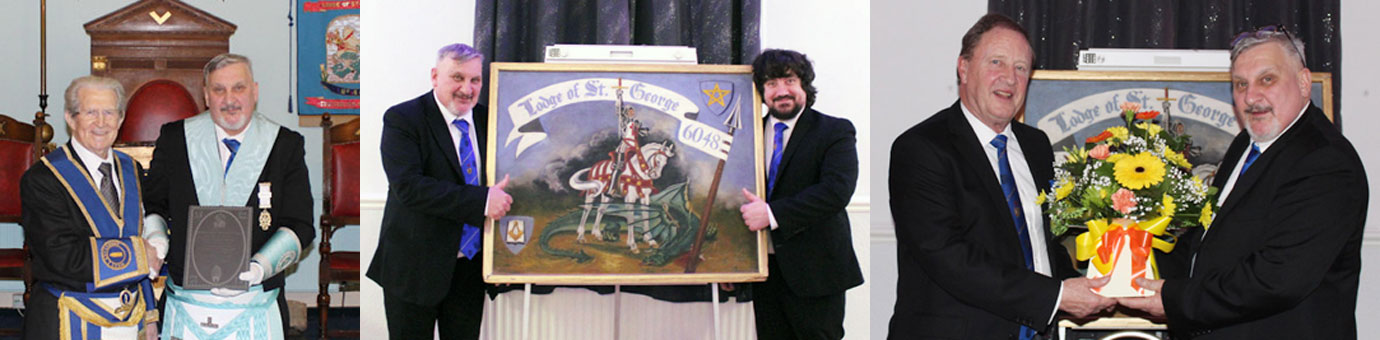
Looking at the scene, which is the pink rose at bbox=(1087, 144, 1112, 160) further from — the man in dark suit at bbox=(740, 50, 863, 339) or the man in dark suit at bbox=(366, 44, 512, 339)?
the man in dark suit at bbox=(366, 44, 512, 339)

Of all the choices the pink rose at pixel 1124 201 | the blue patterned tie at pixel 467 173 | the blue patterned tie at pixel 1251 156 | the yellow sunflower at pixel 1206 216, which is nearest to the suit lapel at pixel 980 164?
the pink rose at pixel 1124 201

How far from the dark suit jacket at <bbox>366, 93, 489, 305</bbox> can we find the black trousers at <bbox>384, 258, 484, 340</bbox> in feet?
0.17

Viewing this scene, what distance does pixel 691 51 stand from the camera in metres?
3.23

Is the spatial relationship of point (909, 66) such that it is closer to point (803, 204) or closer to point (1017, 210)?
point (803, 204)

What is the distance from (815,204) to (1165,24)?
1512 millimetres

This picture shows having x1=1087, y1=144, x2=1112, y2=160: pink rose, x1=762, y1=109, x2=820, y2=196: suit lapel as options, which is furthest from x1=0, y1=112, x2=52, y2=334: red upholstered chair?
x1=1087, y1=144, x2=1112, y2=160: pink rose

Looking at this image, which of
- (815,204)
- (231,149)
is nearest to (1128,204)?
(815,204)

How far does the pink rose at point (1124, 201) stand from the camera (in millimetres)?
2547

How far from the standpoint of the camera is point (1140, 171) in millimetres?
2590

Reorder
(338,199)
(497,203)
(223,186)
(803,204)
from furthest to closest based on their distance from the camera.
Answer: (338,199) → (803,204) → (497,203) → (223,186)

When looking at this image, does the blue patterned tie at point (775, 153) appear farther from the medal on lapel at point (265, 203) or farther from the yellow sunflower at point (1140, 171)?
the medal on lapel at point (265, 203)

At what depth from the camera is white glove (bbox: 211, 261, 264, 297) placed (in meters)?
2.74

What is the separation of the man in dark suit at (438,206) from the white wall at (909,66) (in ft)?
4.54

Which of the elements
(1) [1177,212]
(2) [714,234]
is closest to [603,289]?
(2) [714,234]
